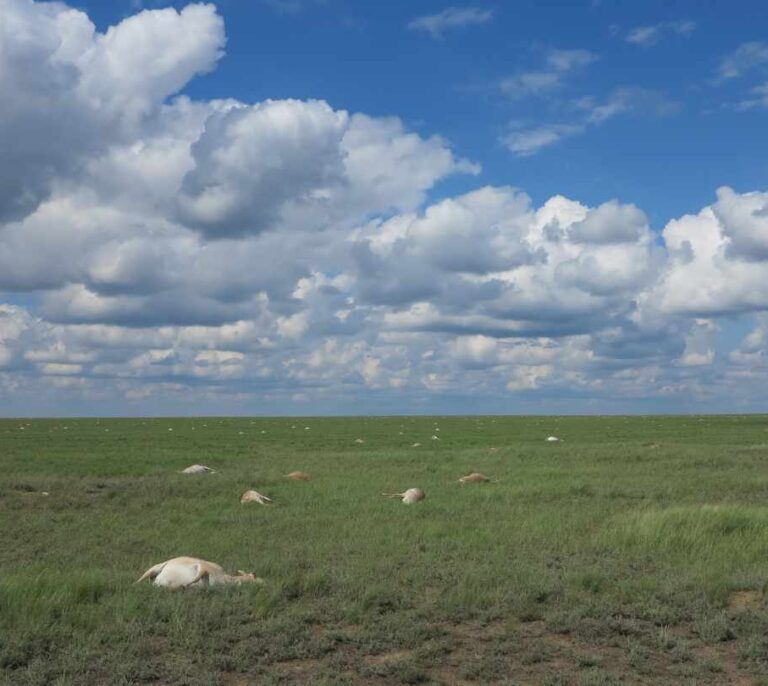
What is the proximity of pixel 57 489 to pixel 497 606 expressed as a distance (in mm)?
15268

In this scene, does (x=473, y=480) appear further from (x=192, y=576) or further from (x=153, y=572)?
(x=192, y=576)

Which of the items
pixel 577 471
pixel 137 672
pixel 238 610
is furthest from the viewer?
pixel 577 471

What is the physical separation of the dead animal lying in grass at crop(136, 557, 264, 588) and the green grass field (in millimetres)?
349

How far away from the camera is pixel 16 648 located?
7105 mm

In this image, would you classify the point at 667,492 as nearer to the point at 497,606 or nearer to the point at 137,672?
the point at 497,606

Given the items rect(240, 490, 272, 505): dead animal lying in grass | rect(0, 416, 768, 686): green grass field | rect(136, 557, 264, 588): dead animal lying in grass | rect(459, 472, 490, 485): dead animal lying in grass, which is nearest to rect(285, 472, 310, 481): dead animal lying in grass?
rect(0, 416, 768, 686): green grass field

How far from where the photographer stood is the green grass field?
7.05 metres

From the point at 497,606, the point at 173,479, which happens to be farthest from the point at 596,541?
the point at 173,479

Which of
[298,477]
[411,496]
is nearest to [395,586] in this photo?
[411,496]

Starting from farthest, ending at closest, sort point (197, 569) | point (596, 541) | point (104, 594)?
1. point (596, 541)
2. point (197, 569)
3. point (104, 594)

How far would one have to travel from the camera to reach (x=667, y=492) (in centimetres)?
1828

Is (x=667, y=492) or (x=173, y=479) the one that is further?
(x=173, y=479)

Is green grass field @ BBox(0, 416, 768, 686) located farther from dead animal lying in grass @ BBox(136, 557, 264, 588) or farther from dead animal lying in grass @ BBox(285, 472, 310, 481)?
dead animal lying in grass @ BBox(285, 472, 310, 481)

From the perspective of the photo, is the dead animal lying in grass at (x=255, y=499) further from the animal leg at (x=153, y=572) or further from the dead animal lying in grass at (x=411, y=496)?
the animal leg at (x=153, y=572)
